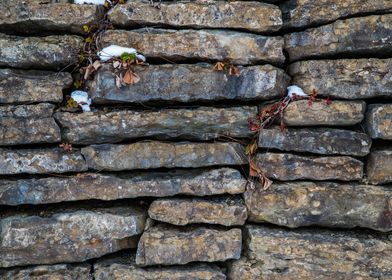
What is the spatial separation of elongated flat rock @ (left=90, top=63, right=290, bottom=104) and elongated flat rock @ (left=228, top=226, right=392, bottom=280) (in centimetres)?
156

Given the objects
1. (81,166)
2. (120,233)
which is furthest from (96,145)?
(120,233)

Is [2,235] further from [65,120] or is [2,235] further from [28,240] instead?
[65,120]

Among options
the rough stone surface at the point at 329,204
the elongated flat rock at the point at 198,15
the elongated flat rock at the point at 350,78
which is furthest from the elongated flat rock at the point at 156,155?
the elongated flat rock at the point at 198,15

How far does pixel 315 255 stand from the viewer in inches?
171

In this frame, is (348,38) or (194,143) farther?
(194,143)

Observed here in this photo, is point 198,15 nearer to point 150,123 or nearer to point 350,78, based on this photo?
point 150,123

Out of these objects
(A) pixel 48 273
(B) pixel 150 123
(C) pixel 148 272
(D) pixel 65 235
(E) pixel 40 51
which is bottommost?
(A) pixel 48 273

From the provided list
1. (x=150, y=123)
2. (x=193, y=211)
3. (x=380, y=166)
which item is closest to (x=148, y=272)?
(x=193, y=211)

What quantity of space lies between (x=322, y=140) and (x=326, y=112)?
31cm

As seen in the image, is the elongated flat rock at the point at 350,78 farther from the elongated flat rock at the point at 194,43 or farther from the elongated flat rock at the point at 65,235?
the elongated flat rock at the point at 65,235

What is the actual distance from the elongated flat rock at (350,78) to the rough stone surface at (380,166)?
24.8 inches

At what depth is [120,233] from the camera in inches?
172

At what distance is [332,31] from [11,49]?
3454 millimetres

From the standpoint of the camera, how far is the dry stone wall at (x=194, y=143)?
4234 millimetres
